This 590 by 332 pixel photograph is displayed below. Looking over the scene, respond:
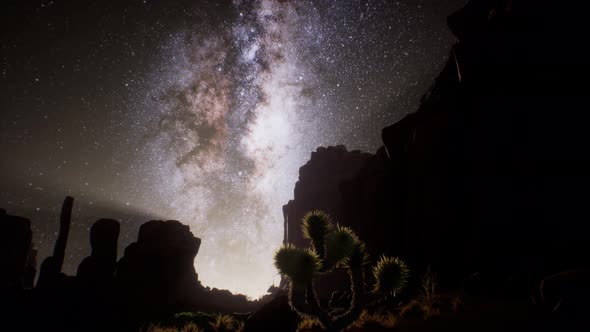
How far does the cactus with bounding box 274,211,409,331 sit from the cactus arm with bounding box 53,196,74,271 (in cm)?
3048

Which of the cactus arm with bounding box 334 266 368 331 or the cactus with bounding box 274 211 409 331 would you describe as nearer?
the cactus with bounding box 274 211 409 331

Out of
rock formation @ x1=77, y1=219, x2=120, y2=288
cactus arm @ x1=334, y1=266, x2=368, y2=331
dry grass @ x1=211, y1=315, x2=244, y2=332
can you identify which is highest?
rock formation @ x1=77, y1=219, x2=120, y2=288

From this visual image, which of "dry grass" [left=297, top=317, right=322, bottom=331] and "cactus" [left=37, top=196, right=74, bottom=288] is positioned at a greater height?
"cactus" [left=37, top=196, right=74, bottom=288]

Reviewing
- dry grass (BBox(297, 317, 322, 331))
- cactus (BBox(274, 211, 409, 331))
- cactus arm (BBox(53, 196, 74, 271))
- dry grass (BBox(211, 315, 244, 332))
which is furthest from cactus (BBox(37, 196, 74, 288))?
cactus (BBox(274, 211, 409, 331))

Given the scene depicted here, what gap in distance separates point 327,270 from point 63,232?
3424 centimetres

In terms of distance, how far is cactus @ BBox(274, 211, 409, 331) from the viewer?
6.07m

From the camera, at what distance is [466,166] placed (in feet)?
37.9

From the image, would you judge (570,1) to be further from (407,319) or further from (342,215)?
(342,215)

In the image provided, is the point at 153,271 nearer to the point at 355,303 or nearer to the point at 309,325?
the point at 309,325

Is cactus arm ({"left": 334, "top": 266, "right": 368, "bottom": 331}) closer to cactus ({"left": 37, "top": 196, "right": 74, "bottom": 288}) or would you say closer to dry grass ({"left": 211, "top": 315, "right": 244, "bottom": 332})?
dry grass ({"left": 211, "top": 315, "right": 244, "bottom": 332})

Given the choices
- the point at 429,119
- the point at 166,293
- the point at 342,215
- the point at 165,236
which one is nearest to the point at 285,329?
the point at 429,119

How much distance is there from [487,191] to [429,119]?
170 inches

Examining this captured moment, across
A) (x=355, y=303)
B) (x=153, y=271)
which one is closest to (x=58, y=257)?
(x=153, y=271)

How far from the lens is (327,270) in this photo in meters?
6.87
